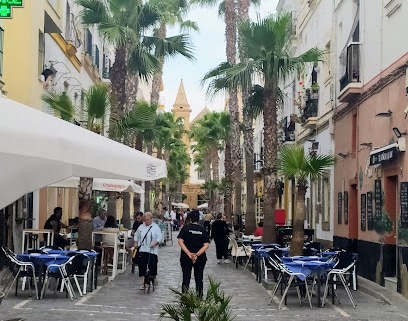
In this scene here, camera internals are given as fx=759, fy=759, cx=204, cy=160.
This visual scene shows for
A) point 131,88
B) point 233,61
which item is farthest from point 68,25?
point 233,61

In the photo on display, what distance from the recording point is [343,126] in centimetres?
2214

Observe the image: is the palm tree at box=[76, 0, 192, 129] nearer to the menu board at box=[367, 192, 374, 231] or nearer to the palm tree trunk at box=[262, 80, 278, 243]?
the palm tree trunk at box=[262, 80, 278, 243]

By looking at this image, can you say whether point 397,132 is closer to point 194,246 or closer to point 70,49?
point 194,246

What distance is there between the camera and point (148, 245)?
49.7ft

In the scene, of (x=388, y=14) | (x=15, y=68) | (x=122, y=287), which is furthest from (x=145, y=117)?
(x=388, y=14)

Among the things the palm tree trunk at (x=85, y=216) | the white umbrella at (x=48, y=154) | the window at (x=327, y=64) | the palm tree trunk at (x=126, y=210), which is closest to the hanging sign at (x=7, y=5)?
the palm tree trunk at (x=85, y=216)

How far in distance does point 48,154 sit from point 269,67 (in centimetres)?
1494

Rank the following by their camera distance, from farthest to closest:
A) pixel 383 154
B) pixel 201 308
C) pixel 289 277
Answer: pixel 383 154, pixel 289 277, pixel 201 308

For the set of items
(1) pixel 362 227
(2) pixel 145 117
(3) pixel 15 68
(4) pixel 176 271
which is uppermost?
(3) pixel 15 68

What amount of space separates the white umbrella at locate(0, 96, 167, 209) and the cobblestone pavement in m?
4.51

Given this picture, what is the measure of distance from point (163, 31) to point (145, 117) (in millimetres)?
21163

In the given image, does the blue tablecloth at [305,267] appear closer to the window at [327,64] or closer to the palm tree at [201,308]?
the palm tree at [201,308]

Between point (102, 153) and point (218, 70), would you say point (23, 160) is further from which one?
point (218, 70)

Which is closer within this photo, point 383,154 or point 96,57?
point 383,154
